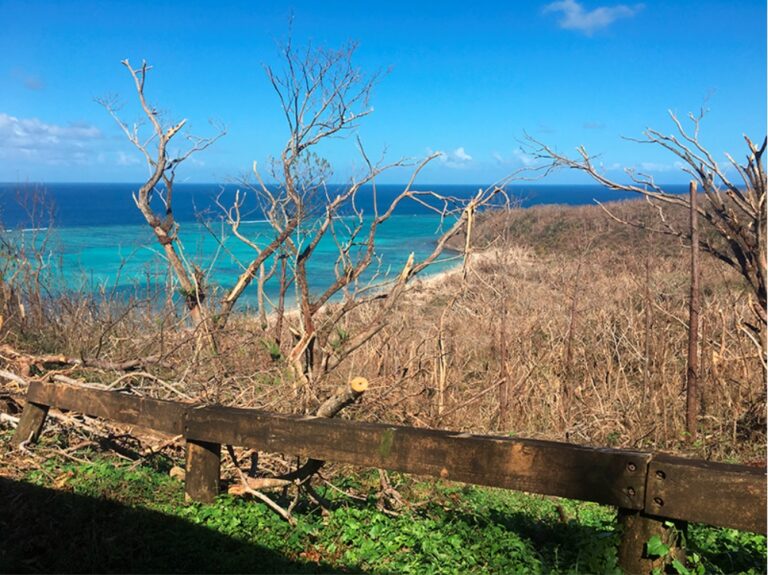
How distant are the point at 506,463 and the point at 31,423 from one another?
3895mm

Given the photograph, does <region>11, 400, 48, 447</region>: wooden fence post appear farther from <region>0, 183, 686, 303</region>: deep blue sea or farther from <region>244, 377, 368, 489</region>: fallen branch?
<region>0, 183, 686, 303</region>: deep blue sea

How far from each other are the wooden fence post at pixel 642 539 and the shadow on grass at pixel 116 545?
140 centimetres

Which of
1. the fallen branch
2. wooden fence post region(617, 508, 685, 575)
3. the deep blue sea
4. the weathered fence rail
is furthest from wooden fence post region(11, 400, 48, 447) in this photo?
the deep blue sea

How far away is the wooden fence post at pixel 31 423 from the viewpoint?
5449 mm

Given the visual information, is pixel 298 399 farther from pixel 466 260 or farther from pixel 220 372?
pixel 466 260

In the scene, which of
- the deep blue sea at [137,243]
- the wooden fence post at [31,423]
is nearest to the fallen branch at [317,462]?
the wooden fence post at [31,423]

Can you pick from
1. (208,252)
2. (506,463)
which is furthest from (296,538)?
(208,252)

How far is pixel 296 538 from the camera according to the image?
392cm

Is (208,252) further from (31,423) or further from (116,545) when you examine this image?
(116,545)

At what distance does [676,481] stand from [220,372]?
14.2 ft

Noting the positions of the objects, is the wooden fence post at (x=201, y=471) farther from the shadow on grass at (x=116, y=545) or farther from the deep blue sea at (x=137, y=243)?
the deep blue sea at (x=137, y=243)

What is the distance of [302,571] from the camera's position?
3561 millimetres

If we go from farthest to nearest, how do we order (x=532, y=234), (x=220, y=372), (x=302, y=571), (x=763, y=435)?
1. (x=532, y=234)
2. (x=763, y=435)
3. (x=220, y=372)
4. (x=302, y=571)

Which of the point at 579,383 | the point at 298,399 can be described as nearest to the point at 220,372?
the point at 298,399
